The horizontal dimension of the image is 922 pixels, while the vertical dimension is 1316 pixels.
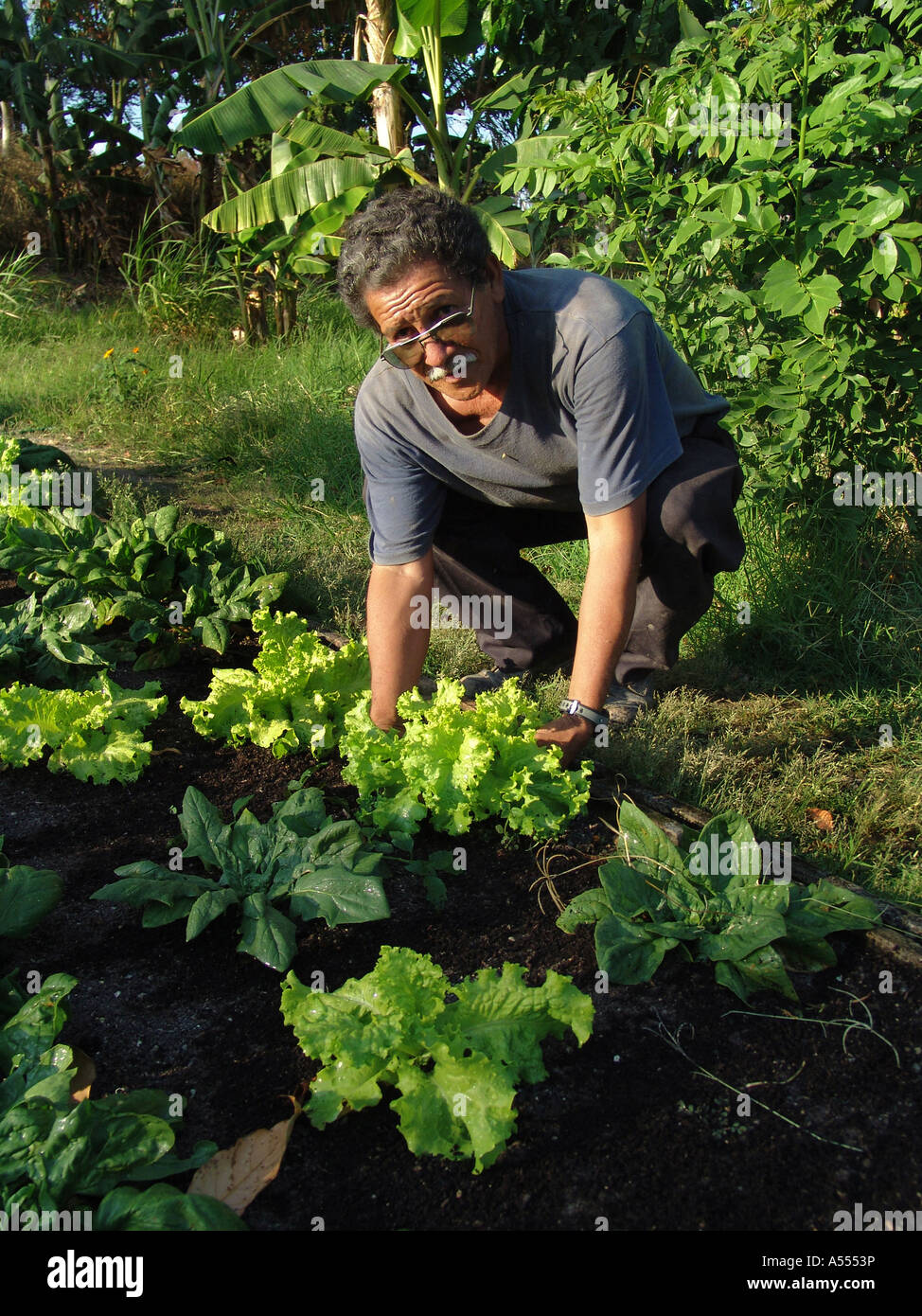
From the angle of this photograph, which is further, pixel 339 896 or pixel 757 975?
pixel 339 896

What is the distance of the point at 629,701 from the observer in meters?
3.60

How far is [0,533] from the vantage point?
4.40m

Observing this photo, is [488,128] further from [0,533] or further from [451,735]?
[451,735]

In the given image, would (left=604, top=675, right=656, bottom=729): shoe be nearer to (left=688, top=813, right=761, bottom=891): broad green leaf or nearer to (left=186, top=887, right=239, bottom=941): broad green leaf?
(left=688, top=813, right=761, bottom=891): broad green leaf

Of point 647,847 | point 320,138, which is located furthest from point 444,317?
point 320,138

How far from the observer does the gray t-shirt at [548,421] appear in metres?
2.77

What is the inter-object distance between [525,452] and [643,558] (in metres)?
0.58

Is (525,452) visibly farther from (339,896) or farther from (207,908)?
(207,908)

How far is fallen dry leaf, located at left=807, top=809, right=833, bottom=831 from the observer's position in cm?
294

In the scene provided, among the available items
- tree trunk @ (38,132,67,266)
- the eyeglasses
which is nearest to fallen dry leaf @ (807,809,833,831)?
the eyeglasses

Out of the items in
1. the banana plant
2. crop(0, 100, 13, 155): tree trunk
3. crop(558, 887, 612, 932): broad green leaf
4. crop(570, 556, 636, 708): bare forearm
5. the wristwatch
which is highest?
crop(0, 100, 13, 155): tree trunk

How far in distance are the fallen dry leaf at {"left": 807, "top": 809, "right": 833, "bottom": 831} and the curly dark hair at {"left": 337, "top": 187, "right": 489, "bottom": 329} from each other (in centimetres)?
179

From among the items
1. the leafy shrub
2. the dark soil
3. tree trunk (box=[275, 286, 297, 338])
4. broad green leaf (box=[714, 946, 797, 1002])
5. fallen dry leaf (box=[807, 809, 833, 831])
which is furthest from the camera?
tree trunk (box=[275, 286, 297, 338])
